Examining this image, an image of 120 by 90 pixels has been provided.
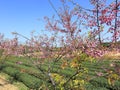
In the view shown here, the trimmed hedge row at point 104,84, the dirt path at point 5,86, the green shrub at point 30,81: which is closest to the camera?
the trimmed hedge row at point 104,84

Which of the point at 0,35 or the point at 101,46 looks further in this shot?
the point at 0,35

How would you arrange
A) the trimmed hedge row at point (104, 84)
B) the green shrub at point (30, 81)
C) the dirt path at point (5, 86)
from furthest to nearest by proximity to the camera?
the dirt path at point (5, 86) < the green shrub at point (30, 81) < the trimmed hedge row at point (104, 84)

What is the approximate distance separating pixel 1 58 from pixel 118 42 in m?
20.6

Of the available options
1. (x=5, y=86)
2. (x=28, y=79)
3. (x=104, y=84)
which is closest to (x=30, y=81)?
(x=28, y=79)

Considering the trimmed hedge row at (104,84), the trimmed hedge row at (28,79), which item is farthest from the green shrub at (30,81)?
the trimmed hedge row at (104,84)

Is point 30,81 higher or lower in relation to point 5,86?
higher

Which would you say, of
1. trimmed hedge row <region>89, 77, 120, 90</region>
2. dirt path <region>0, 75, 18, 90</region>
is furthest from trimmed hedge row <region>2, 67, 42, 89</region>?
trimmed hedge row <region>89, 77, 120, 90</region>

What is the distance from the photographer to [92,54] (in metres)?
7.65

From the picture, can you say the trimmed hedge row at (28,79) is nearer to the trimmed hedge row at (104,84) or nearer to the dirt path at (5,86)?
the dirt path at (5,86)

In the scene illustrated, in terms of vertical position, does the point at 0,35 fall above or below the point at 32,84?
above

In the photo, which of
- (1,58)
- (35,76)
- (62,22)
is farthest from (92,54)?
(1,58)

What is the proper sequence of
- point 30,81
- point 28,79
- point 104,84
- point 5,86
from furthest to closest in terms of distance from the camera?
point 28,79
point 30,81
point 5,86
point 104,84

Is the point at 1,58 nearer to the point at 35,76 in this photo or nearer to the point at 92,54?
the point at 35,76

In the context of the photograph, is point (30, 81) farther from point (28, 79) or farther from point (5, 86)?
point (5, 86)
